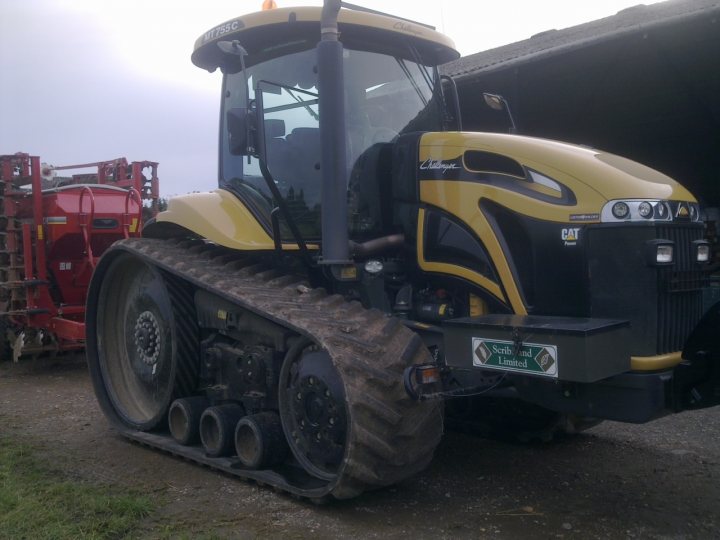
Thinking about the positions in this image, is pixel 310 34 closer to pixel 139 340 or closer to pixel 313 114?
pixel 313 114

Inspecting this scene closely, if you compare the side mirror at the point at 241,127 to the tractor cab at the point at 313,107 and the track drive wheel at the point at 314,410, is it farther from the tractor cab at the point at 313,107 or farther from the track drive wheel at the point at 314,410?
the track drive wheel at the point at 314,410

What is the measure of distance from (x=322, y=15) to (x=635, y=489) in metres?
3.23

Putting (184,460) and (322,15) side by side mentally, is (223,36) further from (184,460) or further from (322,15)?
(184,460)

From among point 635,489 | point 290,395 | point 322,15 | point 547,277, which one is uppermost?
point 322,15

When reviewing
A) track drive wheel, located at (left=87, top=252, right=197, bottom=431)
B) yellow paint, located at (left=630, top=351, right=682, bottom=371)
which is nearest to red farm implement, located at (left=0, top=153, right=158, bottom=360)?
track drive wheel, located at (left=87, top=252, right=197, bottom=431)

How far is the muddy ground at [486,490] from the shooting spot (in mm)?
4082

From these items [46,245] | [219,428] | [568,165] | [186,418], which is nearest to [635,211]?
[568,165]

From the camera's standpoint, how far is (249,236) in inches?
201

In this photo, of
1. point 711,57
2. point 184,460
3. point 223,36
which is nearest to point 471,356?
point 184,460

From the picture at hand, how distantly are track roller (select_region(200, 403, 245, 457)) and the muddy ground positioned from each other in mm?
157

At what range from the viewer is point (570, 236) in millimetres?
3971

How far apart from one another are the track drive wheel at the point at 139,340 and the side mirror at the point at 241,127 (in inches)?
50.8

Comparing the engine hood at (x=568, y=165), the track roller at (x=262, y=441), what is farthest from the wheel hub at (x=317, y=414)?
the engine hood at (x=568, y=165)

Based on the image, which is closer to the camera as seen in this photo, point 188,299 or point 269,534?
point 269,534
